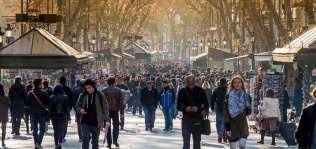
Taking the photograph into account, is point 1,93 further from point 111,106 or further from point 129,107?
point 129,107

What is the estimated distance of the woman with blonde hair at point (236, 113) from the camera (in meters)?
10.5

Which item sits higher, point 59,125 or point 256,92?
point 256,92

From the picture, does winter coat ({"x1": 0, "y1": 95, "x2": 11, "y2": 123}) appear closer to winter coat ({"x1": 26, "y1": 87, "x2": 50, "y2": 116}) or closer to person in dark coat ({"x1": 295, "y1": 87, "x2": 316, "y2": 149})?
winter coat ({"x1": 26, "y1": 87, "x2": 50, "y2": 116})

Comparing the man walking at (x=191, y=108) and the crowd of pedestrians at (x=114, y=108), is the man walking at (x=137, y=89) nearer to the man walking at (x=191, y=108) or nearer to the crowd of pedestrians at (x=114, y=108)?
the crowd of pedestrians at (x=114, y=108)

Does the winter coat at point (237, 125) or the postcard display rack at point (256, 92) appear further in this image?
the postcard display rack at point (256, 92)

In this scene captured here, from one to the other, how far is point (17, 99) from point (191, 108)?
6.96m

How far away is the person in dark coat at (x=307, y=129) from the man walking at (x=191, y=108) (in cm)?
383

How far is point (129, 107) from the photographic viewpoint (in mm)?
29891

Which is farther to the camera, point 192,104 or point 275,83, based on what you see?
point 275,83

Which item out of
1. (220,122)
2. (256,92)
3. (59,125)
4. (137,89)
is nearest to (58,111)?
(59,125)

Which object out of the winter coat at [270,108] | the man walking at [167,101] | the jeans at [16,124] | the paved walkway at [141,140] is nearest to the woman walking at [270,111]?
the winter coat at [270,108]

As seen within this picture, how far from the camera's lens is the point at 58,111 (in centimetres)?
1305

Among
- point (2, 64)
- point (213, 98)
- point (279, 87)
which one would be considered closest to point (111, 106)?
point (213, 98)

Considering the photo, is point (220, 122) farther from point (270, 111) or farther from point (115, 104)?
point (115, 104)
